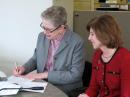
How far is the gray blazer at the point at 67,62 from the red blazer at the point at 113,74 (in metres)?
0.26

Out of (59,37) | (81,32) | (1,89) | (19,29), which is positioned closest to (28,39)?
(19,29)

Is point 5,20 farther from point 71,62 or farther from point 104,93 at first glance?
point 104,93

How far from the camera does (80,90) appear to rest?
2.34 m

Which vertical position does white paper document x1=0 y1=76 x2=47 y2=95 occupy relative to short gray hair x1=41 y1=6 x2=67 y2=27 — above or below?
below

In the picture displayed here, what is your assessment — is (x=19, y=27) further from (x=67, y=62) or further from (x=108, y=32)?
(x=108, y=32)

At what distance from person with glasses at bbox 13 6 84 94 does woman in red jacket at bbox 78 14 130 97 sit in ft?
1.15

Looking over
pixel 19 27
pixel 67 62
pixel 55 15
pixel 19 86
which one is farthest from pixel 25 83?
pixel 19 27

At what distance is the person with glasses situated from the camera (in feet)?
8.02

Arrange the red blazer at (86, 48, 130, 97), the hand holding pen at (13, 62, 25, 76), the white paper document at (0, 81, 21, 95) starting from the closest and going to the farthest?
the white paper document at (0, 81, 21, 95) → the red blazer at (86, 48, 130, 97) → the hand holding pen at (13, 62, 25, 76)

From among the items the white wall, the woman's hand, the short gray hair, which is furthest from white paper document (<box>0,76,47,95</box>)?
the white wall

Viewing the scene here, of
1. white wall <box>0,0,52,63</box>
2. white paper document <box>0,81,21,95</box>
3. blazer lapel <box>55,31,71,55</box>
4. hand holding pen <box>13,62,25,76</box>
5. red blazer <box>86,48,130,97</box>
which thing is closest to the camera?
white paper document <box>0,81,21,95</box>

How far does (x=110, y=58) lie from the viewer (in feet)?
6.90

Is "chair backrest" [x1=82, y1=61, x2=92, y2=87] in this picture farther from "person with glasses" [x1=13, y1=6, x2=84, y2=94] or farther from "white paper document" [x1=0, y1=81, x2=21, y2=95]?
"white paper document" [x1=0, y1=81, x2=21, y2=95]

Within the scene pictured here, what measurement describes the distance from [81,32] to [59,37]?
182 centimetres
